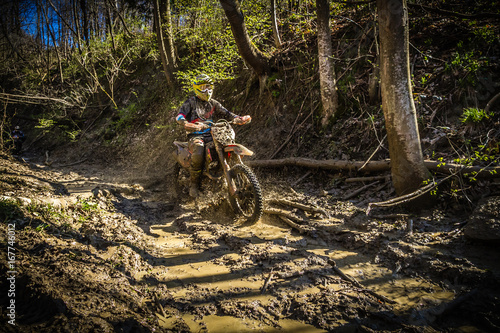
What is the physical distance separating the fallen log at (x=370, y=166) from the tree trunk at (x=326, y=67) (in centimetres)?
129

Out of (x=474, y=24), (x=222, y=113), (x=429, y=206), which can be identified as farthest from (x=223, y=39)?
(x=429, y=206)

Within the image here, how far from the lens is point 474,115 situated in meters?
3.86

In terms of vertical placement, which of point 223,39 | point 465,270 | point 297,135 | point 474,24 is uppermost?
point 223,39

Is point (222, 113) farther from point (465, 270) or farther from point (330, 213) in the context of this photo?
point (465, 270)

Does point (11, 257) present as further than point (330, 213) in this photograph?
No

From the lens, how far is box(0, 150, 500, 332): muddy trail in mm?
1767

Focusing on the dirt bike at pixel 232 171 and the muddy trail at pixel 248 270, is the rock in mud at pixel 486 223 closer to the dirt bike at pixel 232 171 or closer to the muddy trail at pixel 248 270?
the muddy trail at pixel 248 270

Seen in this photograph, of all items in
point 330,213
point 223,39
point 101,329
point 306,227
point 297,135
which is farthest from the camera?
point 223,39

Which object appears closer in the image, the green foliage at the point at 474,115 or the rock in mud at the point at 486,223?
the rock in mud at the point at 486,223

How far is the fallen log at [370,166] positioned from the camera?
10.4 ft

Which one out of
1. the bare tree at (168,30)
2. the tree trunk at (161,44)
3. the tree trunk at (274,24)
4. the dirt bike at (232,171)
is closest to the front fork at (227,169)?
the dirt bike at (232,171)

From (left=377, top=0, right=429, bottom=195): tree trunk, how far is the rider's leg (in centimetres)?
310

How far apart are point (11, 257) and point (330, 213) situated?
11.7 ft

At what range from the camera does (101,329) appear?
145 centimetres
